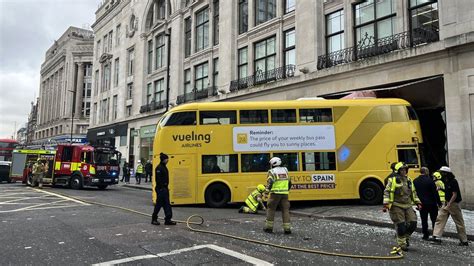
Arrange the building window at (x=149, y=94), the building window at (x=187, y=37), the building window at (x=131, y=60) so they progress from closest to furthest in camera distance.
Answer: the building window at (x=187, y=37), the building window at (x=149, y=94), the building window at (x=131, y=60)

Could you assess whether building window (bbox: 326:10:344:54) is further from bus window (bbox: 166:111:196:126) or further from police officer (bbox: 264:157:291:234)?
police officer (bbox: 264:157:291:234)

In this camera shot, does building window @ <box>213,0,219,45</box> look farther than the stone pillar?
No

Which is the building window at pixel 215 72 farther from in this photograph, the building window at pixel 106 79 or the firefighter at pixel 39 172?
the building window at pixel 106 79

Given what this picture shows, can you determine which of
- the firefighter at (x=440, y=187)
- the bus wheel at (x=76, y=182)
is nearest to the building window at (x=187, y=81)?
the bus wheel at (x=76, y=182)

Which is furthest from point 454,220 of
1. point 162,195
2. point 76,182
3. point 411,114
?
point 76,182

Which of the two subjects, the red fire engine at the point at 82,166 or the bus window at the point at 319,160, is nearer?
the bus window at the point at 319,160

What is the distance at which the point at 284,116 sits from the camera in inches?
548

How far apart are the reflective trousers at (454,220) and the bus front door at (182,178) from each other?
8.21m

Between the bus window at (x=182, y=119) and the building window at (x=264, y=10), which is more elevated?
the building window at (x=264, y=10)

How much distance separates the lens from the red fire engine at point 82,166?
74.0ft

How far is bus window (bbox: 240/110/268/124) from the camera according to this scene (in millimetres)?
13930

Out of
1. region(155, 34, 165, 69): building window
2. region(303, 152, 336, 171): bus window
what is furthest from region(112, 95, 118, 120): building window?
region(303, 152, 336, 171): bus window

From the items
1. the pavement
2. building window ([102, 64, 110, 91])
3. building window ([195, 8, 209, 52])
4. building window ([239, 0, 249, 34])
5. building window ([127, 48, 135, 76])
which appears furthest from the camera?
building window ([102, 64, 110, 91])

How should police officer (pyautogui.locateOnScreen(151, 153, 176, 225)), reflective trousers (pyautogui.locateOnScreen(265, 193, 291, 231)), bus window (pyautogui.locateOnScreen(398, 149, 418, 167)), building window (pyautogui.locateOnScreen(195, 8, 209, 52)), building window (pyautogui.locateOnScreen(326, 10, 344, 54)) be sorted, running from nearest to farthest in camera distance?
reflective trousers (pyautogui.locateOnScreen(265, 193, 291, 231))
police officer (pyautogui.locateOnScreen(151, 153, 176, 225))
bus window (pyautogui.locateOnScreen(398, 149, 418, 167))
building window (pyautogui.locateOnScreen(326, 10, 344, 54))
building window (pyautogui.locateOnScreen(195, 8, 209, 52))
